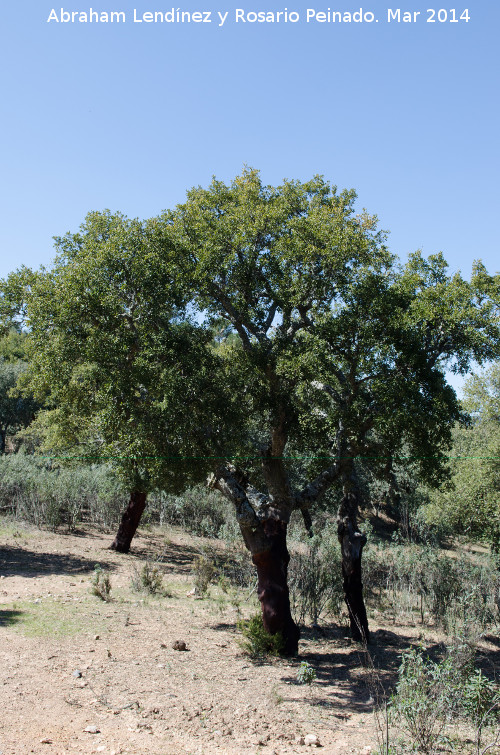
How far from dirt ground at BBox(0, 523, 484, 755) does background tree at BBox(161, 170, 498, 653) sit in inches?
41.1

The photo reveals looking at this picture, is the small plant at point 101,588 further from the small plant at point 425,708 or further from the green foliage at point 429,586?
the green foliage at point 429,586

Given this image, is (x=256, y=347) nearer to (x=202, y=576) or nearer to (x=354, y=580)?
(x=354, y=580)

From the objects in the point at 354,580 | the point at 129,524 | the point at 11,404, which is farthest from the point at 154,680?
the point at 11,404

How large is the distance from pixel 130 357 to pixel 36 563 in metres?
6.64

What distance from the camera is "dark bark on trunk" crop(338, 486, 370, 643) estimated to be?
9.66 meters

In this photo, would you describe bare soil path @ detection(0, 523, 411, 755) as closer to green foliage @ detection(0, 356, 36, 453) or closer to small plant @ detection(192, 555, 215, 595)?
small plant @ detection(192, 555, 215, 595)

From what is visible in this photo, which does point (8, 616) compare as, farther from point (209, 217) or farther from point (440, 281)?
point (440, 281)

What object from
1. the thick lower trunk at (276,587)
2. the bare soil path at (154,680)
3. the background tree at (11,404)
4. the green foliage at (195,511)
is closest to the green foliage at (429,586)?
the bare soil path at (154,680)

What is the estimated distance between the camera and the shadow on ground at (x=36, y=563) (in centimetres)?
1098

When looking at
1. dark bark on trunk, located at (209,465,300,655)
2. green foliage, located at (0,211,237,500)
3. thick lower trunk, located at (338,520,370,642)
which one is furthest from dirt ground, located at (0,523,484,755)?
green foliage, located at (0,211,237,500)

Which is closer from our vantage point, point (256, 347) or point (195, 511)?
point (256, 347)

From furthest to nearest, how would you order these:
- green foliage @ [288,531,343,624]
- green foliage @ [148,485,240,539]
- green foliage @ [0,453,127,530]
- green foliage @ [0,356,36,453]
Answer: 1. green foliage @ [0,356,36,453]
2. green foliage @ [148,485,240,539]
3. green foliage @ [0,453,127,530]
4. green foliage @ [288,531,343,624]

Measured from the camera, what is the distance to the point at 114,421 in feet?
24.7

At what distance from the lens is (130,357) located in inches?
320
